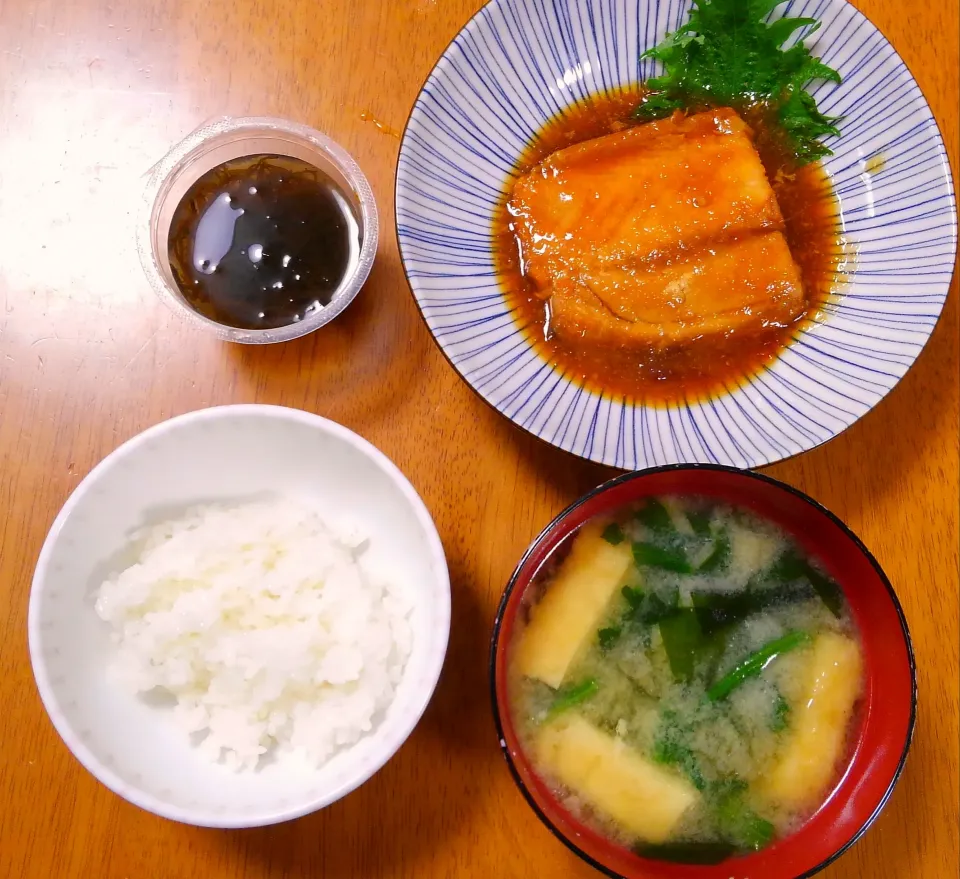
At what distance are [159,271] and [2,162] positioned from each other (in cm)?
42

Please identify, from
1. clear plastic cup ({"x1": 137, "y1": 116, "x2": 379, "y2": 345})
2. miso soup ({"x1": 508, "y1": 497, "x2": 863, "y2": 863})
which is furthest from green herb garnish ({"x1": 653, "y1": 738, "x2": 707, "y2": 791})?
clear plastic cup ({"x1": 137, "y1": 116, "x2": 379, "y2": 345})

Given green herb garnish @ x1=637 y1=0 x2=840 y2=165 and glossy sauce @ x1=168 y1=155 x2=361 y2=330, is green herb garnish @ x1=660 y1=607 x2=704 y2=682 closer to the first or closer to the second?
glossy sauce @ x1=168 y1=155 x2=361 y2=330

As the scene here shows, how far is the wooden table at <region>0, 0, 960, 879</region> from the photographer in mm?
1535

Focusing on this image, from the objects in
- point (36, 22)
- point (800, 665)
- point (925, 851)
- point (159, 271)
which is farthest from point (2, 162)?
point (925, 851)

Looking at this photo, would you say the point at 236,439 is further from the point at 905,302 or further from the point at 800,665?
the point at 905,302

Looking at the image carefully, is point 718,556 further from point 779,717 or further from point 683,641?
point 779,717

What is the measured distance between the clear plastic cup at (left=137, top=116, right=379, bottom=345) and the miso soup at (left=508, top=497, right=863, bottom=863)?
2.11 ft

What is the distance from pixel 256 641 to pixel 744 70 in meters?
1.45

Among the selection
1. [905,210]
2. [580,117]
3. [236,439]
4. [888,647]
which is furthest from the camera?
[580,117]

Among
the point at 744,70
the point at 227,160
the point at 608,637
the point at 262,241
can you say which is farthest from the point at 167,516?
the point at 744,70

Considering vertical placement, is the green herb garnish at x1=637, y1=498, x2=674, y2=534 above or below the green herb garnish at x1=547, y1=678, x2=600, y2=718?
above

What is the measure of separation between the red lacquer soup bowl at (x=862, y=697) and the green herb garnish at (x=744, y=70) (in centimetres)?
78

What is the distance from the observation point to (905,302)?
61.9 inches

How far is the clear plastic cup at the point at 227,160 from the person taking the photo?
5.11ft
